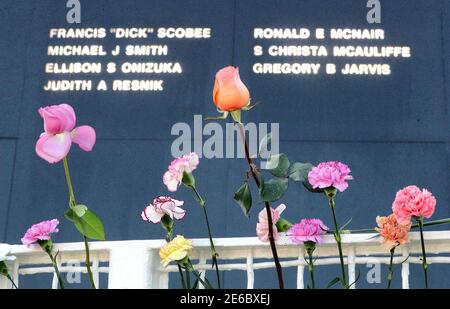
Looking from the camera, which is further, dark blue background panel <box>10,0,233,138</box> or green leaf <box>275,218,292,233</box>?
dark blue background panel <box>10,0,233,138</box>

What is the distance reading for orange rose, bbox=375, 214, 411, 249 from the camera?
581 mm

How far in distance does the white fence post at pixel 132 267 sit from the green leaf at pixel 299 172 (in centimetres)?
Answer: 20

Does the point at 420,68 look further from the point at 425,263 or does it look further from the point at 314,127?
the point at 425,263

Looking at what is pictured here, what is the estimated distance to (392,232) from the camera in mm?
583

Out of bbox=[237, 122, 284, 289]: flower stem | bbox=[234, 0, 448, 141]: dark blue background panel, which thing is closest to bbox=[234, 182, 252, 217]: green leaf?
bbox=[237, 122, 284, 289]: flower stem

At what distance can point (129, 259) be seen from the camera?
68 centimetres

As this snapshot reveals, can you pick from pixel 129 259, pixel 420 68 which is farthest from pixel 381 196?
pixel 129 259

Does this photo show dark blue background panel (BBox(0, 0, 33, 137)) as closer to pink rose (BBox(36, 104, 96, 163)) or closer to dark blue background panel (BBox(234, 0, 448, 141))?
dark blue background panel (BBox(234, 0, 448, 141))

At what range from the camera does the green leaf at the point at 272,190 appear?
0.53 metres

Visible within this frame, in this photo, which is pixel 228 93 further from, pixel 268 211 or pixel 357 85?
pixel 357 85

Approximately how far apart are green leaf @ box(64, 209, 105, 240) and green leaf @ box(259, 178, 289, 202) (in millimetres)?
137

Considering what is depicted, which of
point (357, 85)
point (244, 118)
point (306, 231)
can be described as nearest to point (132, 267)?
point (306, 231)

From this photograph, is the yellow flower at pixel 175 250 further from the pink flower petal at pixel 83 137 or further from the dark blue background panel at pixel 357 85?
the dark blue background panel at pixel 357 85
